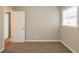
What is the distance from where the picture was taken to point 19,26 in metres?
6.31

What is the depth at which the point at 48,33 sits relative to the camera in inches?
251

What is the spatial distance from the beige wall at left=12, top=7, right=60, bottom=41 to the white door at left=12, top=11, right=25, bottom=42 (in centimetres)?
24

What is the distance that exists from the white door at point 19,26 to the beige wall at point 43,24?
9.4 inches

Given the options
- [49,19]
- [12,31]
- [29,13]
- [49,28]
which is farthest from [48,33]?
[12,31]

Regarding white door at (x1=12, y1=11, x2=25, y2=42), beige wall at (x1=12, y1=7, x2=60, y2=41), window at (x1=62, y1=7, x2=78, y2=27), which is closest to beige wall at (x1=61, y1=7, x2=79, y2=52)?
window at (x1=62, y1=7, x2=78, y2=27)

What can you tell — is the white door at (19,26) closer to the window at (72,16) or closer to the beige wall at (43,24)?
the beige wall at (43,24)

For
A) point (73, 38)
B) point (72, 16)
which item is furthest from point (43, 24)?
point (73, 38)

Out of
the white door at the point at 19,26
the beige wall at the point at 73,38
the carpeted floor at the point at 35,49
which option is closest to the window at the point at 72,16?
the beige wall at the point at 73,38

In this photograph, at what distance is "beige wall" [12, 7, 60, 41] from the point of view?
6.31 m

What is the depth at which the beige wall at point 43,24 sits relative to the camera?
Answer: 631 cm

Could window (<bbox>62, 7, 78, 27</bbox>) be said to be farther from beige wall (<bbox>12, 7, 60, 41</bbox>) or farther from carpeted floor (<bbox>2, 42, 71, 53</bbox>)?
beige wall (<bbox>12, 7, 60, 41</bbox>)
